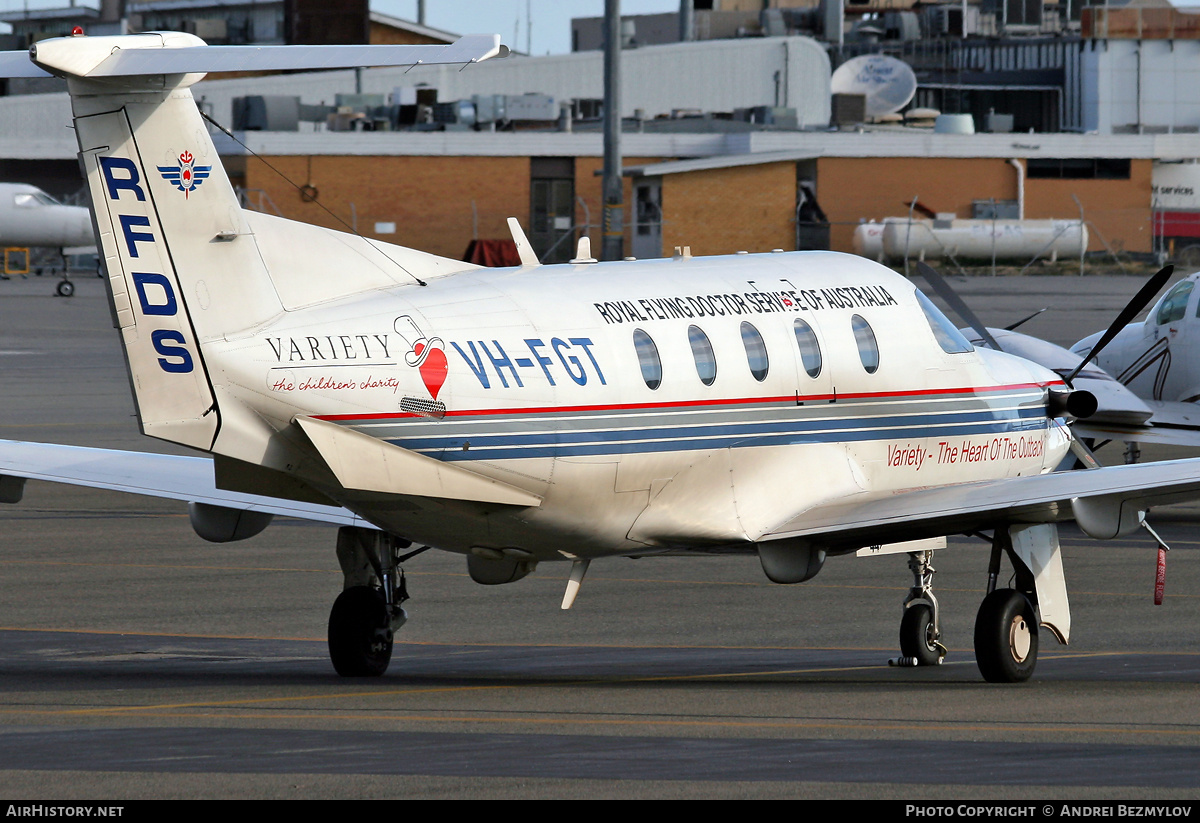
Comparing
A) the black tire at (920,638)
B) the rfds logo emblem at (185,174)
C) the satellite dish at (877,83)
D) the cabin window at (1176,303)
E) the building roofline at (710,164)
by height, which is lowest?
the black tire at (920,638)

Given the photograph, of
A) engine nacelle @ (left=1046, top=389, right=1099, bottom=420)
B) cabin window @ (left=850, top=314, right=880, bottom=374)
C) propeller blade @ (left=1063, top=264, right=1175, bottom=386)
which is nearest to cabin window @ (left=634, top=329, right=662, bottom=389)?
cabin window @ (left=850, top=314, right=880, bottom=374)

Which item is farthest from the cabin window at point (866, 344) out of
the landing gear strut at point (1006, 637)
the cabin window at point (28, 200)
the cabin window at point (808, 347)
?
the cabin window at point (28, 200)

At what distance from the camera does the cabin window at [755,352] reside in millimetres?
13047

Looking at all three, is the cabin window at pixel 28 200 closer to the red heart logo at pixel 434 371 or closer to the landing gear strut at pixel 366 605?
the landing gear strut at pixel 366 605

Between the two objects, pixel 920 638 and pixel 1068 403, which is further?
pixel 1068 403

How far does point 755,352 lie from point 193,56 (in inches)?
193

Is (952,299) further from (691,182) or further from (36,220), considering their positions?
(36,220)

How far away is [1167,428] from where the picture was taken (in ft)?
A: 74.0

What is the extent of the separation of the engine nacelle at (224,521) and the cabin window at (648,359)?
10.6ft

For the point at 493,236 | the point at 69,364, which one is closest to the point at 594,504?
the point at 69,364

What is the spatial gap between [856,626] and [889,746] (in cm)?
570

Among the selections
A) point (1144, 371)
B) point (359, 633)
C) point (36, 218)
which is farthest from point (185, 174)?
point (36, 218)

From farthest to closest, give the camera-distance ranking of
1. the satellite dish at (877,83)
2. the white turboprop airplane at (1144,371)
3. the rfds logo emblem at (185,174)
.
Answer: the satellite dish at (877,83), the white turboprop airplane at (1144,371), the rfds logo emblem at (185,174)

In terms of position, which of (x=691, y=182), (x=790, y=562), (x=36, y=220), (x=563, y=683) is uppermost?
(x=691, y=182)
